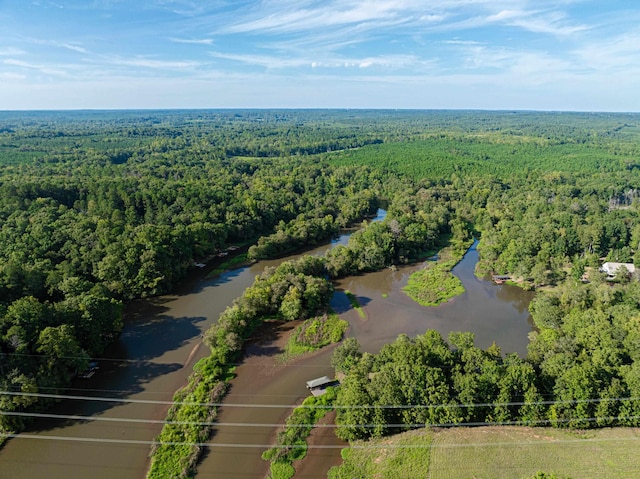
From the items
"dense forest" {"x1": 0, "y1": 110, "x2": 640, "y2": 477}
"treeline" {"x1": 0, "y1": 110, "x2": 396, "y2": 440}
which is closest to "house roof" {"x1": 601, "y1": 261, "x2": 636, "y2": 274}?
"dense forest" {"x1": 0, "y1": 110, "x2": 640, "y2": 477}

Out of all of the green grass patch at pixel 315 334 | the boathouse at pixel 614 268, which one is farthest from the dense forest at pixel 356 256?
the green grass patch at pixel 315 334

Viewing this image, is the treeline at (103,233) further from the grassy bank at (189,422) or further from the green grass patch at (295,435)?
the green grass patch at (295,435)

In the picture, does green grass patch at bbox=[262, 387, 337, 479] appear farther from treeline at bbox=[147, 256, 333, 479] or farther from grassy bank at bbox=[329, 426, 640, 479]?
treeline at bbox=[147, 256, 333, 479]

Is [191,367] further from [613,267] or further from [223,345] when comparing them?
[613,267]

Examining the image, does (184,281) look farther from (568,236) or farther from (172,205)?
(568,236)

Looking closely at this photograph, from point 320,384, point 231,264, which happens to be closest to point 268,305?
point 320,384
